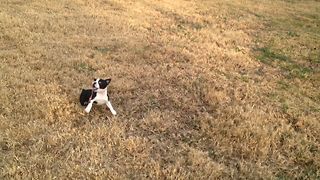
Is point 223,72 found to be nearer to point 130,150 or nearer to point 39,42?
point 130,150

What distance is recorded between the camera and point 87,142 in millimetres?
7289

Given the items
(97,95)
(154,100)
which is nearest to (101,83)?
Answer: (97,95)

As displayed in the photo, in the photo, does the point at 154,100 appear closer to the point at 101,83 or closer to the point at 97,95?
the point at 97,95

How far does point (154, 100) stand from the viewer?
9328 mm

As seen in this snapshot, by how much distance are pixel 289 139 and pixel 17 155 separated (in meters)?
5.50

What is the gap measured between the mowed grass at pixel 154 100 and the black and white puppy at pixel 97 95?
0.79ft

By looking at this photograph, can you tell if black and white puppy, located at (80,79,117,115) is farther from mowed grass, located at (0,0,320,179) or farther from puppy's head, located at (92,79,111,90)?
mowed grass, located at (0,0,320,179)

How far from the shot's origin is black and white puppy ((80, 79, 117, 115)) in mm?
8049

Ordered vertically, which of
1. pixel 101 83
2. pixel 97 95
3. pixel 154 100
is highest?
pixel 101 83

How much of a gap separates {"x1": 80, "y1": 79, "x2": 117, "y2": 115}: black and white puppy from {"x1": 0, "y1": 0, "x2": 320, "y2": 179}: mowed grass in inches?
9.5

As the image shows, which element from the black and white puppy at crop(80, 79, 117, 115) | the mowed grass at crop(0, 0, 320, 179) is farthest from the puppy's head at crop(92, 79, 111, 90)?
the mowed grass at crop(0, 0, 320, 179)

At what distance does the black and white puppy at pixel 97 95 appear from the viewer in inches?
317

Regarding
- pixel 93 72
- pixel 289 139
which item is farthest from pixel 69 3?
pixel 289 139

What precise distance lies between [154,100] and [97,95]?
1666 millimetres
